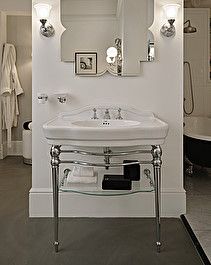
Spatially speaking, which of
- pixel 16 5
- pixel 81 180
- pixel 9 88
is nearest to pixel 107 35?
pixel 81 180

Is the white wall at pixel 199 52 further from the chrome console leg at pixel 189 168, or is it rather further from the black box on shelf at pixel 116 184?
the black box on shelf at pixel 116 184

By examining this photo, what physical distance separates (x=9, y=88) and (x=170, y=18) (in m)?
3.58

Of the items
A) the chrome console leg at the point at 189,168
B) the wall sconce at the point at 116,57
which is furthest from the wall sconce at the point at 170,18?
the chrome console leg at the point at 189,168

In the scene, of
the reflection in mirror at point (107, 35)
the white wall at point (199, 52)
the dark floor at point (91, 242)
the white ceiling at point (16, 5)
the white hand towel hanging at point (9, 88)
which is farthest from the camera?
the white hand towel hanging at point (9, 88)

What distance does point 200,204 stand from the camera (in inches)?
141

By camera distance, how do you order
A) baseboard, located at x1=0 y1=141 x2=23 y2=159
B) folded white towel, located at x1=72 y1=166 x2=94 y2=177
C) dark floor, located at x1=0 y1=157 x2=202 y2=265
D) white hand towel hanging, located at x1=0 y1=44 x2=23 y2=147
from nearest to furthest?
dark floor, located at x1=0 y1=157 x2=202 y2=265
folded white towel, located at x1=72 y1=166 x2=94 y2=177
white hand towel hanging, located at x1=0 y1=44 x2=23 y2=147
baseboard, located at x1=0 y1=141 x2=23 y2=159

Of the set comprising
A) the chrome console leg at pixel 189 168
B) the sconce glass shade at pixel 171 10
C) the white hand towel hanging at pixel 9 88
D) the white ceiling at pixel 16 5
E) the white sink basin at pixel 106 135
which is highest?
the white ceiling at pixel 16 5

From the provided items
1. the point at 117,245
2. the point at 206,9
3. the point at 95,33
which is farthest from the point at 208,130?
the point at 117,245

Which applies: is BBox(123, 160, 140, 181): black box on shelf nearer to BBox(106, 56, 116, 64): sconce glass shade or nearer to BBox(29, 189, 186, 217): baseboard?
BBox(29, 189, 186, 217): baseboard

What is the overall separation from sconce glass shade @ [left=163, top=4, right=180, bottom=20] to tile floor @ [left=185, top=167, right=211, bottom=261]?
5.34 ft

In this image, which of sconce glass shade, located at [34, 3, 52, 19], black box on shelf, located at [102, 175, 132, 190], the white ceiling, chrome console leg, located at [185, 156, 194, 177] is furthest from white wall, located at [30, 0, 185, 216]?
the white ceiling

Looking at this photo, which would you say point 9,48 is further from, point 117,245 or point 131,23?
point 117,245

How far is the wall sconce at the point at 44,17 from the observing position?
308 centimetres

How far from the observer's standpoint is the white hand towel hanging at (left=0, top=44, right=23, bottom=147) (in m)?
5.98
